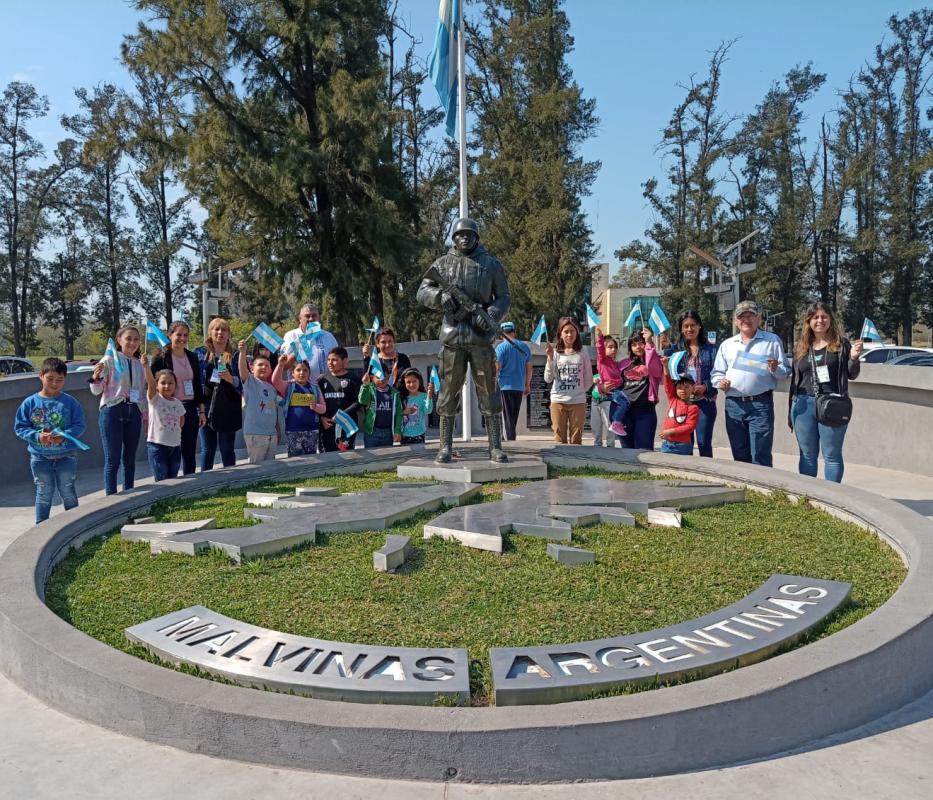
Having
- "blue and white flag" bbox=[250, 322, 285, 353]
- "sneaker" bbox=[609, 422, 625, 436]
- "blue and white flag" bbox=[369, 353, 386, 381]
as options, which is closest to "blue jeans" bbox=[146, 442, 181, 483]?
"blue and white flag" bbox=[250, 322, 285, 353]

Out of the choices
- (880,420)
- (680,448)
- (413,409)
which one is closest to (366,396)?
(413,409)

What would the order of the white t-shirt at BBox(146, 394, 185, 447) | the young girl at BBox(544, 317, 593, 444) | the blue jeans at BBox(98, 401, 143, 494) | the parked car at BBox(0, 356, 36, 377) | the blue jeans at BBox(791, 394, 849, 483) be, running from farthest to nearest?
1. the parked car at BBox(0, 356, 36, 377)
2. the young girl at BBox(544, 317, 593, 444)
3. the white t-shirt at BBox(146, 394, 185, 447)
4. the blue jeans at BBox(98, 401, 143, 494)
5. the blue jeans at BBox(791, 394, 849, 483)

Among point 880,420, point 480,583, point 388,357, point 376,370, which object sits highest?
point 388,357

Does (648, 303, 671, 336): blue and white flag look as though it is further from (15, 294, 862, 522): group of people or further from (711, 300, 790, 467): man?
(711, 300, 790, 467): man

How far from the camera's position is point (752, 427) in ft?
24.5

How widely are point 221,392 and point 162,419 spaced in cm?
99

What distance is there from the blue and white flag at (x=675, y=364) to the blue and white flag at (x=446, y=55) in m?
5.18

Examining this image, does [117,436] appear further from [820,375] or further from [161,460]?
[820,375]

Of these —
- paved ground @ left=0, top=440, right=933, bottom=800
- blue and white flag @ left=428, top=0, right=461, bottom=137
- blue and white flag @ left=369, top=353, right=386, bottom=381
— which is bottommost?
paved ground @ left=0, top=440, right=933, bottom=800

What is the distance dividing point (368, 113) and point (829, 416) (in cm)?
2024

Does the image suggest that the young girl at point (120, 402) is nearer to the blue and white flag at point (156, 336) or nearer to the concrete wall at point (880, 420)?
the blue and white flag at point (156, 336)

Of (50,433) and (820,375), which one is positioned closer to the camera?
(50,433)

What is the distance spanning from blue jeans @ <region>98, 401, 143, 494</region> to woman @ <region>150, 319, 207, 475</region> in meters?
0.54

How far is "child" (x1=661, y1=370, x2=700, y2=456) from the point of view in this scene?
782 centimetres
